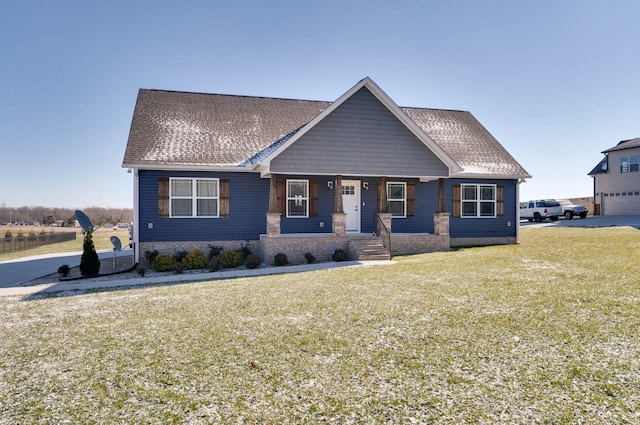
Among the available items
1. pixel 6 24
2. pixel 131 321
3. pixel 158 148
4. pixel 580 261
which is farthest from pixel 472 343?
pixel 6 24

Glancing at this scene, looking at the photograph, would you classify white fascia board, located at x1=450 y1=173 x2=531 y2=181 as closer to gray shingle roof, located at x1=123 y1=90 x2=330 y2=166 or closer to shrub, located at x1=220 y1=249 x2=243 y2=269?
gray shingle roof, located at x1=123 y1=90 x2=330 y2=166

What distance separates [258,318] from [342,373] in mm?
2788

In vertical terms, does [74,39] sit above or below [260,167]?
above

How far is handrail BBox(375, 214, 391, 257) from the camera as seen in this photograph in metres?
15.4

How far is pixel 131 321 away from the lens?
7.12 meters

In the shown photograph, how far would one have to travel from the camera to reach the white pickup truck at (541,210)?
108ft

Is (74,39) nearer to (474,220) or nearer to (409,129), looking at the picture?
(409,129)

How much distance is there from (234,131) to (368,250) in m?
8.77

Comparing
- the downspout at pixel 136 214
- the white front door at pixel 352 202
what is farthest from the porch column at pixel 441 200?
the downspout at pixel 136 214

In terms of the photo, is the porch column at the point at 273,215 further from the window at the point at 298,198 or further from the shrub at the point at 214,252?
the shrub at the point at 214,252

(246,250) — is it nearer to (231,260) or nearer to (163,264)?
(231,260)

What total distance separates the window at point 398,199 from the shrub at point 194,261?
29.5 feet

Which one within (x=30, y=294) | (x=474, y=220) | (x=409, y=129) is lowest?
(x=30, y=294)

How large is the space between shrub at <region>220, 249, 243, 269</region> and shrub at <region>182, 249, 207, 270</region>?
676 mm
